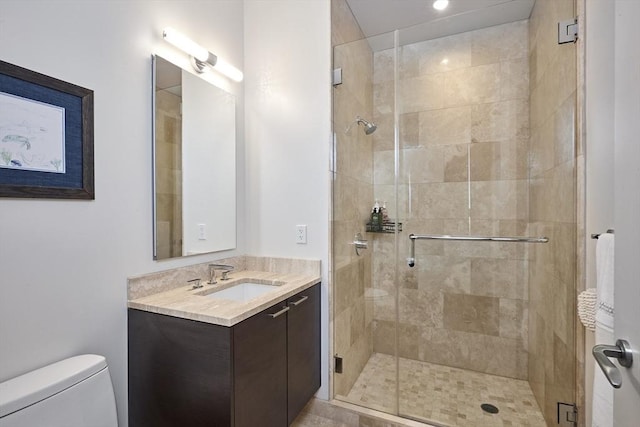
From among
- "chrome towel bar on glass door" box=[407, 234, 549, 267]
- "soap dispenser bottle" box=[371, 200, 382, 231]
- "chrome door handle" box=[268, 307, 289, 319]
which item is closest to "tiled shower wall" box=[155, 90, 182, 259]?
"chrome door handle" box=[268, 307, 289, 319]

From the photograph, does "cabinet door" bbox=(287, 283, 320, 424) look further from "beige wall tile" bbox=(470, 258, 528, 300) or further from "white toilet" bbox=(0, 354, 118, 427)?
"beige wall tile" bbox=(470, 258, 528, 300)

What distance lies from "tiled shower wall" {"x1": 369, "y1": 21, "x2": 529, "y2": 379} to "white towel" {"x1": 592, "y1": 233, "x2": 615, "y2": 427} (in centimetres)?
122

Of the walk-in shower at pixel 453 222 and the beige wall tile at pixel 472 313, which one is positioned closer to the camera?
the walk-in shower at pixel 453 222

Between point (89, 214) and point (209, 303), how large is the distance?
2.03 feet

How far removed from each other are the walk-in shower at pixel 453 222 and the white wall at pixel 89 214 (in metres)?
1.10

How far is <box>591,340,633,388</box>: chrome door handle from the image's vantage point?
604mm

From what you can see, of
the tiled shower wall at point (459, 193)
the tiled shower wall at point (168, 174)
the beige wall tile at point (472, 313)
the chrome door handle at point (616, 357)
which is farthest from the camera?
the beige wall tile at point (472, 313)

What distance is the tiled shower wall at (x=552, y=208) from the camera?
153cm

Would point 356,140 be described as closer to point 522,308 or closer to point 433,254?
point 433,254

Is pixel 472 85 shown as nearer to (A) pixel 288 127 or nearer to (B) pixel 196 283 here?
(A) pixel 288 127

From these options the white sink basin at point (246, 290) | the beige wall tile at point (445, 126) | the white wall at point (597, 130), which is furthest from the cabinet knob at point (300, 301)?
the beige wall tile at point (445, 126)

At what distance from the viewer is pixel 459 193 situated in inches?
96.2

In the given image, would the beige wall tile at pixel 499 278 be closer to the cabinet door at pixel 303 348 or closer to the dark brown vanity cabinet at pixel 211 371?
the cabinet door at pixel 303 348

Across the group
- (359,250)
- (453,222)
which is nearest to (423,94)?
(453,222)
